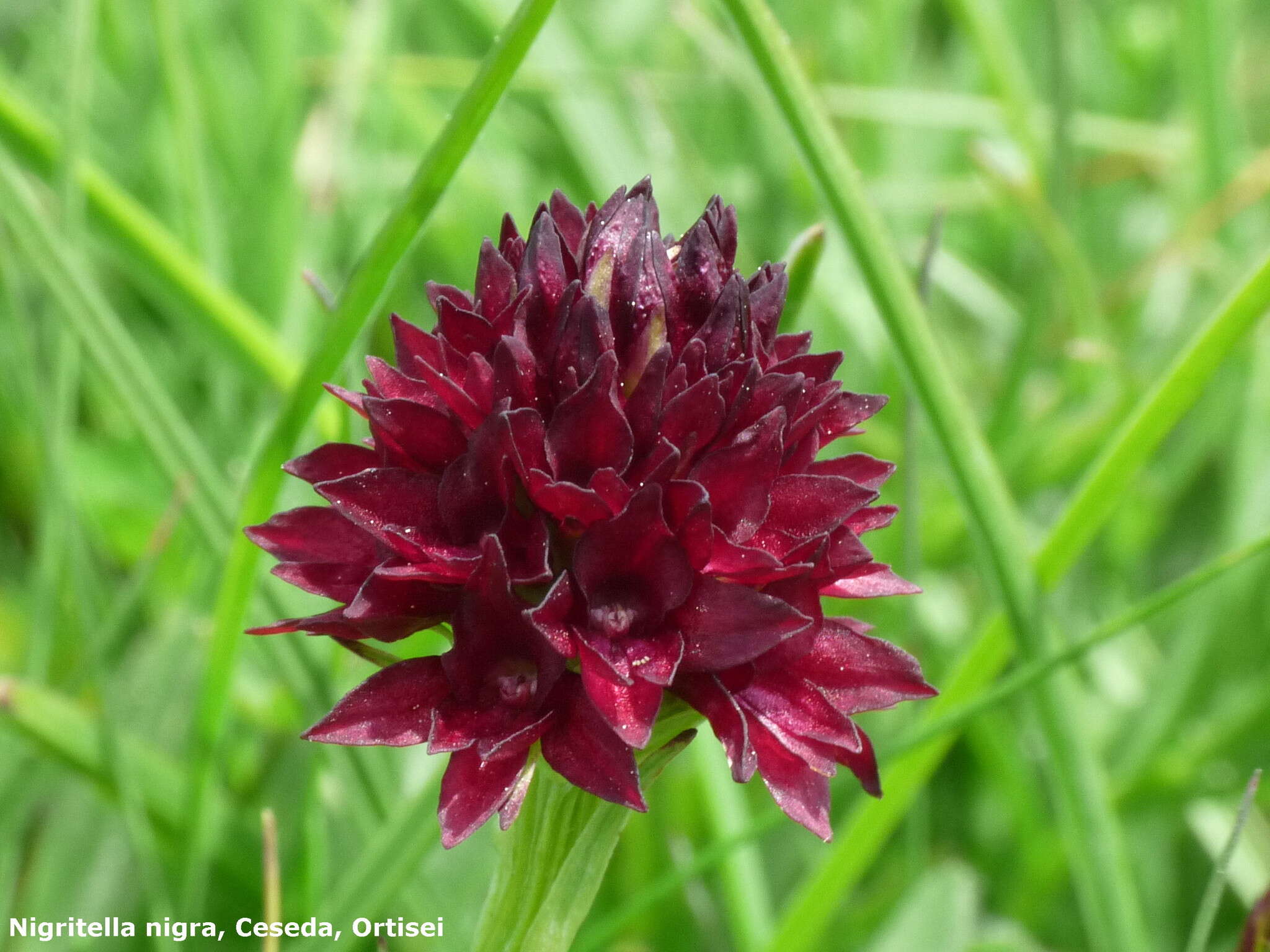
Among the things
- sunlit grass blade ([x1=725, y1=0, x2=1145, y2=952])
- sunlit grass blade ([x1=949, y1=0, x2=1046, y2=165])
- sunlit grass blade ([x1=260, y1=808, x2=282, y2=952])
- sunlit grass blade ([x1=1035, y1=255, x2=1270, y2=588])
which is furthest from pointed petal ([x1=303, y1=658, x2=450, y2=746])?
sunlit grass blade ([x1=949, y1=0, x2=1046, y2=165])

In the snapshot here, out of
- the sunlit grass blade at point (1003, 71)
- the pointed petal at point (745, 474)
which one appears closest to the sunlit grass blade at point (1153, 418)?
the pointed petal at point (745, 474)

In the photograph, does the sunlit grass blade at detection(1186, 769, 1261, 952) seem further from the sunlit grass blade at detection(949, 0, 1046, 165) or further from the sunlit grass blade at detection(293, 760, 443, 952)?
the sunlit grass blade at detection(949, 0, 1046, 165)

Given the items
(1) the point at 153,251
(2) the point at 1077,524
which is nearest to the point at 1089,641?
(2) the point at 1077,524

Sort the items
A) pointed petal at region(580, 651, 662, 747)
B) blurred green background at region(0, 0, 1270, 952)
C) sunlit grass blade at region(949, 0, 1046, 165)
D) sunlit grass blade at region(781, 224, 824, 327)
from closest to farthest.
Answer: pointed petal at region(580, 651, 662, 747)
sunlit grass blade at region(781, 224, 824, 327)
blurred green background at region(0, 0, 1270, 952)
sunlit grass blade at region(949, 0, 1046, 165)

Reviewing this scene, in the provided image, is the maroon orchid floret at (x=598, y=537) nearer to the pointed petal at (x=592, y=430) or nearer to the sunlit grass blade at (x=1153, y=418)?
the pointed petal at (x=592, y=430)

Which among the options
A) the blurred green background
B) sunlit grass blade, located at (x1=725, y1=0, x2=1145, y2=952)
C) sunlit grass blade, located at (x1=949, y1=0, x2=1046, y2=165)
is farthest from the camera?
sunlit grass blade, located at (x1=949, y1=0, x2=1046, y2=165)
